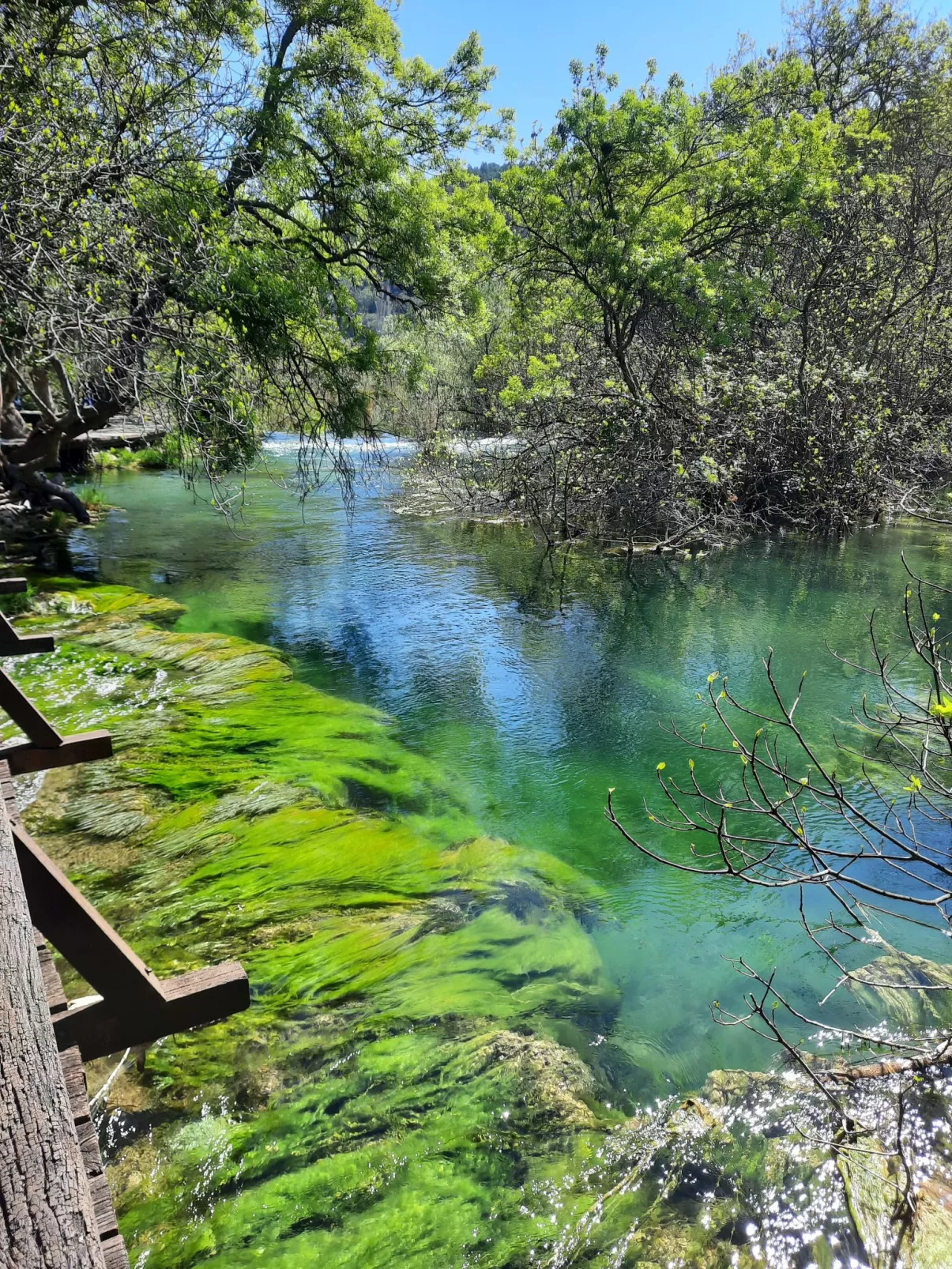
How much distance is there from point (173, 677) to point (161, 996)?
463 centimetres

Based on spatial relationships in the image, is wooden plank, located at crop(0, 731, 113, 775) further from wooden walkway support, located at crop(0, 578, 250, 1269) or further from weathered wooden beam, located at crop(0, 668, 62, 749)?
wooden walkway support, located at crop(0, 578, 250, 1269)

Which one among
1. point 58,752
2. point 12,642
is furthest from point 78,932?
point 12,642

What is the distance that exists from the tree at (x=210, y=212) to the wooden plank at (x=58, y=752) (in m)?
2.22

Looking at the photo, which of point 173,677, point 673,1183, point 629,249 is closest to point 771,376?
point 629,249

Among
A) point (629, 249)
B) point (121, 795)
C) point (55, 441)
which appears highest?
point (629, 249)

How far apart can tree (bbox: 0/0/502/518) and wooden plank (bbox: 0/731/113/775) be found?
2222mm

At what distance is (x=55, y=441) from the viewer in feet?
34.4

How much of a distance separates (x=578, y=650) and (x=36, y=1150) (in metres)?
7.03

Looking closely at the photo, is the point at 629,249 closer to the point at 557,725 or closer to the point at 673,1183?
the point at 557,725

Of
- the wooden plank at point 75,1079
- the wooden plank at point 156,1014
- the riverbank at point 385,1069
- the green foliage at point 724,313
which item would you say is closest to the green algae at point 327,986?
the riverbank at point 385,1069

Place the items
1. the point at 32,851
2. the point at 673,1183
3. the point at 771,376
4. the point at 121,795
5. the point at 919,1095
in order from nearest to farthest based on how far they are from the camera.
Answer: the point at 32,851 < the point at 673,1183 < the point at 919,1095 < the point at 121,795 < the point at 771,376

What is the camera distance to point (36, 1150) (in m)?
0.76

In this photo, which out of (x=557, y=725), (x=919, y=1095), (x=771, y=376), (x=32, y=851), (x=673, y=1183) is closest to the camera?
(x=32, y=851)

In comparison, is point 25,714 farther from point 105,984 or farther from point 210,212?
point 210,212
